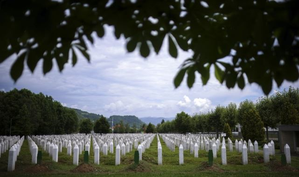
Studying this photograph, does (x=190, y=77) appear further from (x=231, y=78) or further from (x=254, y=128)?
(x=254, y=128)

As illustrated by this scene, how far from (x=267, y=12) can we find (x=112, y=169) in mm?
11185

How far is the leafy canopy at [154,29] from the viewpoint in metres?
1.40

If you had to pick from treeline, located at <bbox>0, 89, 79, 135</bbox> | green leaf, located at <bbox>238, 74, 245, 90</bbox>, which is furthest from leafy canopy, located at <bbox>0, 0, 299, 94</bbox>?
treeline, located at <bbox>0, 89, 79, 135</bbox>

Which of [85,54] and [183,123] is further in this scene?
[183,123]

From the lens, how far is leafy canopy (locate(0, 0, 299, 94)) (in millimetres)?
1397

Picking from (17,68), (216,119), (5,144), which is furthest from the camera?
(216,119)

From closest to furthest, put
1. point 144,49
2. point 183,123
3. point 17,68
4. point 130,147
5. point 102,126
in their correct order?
point 17,68, point 144,49, point 130,147, point 183,123, point 102,126

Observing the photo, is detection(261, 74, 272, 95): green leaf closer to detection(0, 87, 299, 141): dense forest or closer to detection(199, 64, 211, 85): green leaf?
detection(199, 64, 211, 85): green leaf

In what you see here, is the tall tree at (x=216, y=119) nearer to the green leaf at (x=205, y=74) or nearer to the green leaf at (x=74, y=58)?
the green leaf at (x=205, y=74)

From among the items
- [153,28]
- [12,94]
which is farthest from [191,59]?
[12,94]

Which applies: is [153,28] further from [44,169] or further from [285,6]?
[44,169]

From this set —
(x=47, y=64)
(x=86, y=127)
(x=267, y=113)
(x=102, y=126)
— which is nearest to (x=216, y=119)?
(x=267, y=113)

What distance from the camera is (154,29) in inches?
66.7

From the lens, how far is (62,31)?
1511 mm
